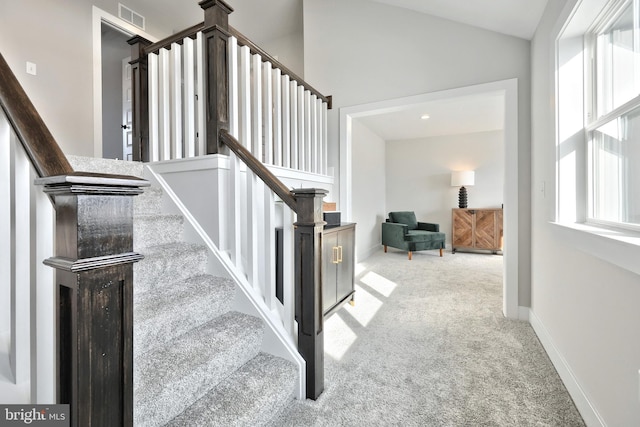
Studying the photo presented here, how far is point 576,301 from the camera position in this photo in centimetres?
149

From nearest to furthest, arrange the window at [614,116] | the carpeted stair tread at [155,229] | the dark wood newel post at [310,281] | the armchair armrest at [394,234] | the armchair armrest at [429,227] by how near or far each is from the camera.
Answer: the window at [614,116]
the dark wood newel post at [310,281]
the carpeted stair tread at [155,229]
the armchair armrest at [394,234]
the armchair armrest at [429,227]

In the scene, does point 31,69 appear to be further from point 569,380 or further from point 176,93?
point 569,380

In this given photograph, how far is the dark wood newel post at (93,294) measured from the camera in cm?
62

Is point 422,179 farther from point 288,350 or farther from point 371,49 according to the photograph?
point 288,350

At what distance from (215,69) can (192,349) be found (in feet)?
5.37

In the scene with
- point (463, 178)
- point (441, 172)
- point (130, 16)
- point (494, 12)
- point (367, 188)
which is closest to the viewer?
point (494, 12)

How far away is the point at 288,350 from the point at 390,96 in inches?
109

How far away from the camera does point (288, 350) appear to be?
4.91 feet

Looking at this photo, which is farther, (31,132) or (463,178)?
(463,178)

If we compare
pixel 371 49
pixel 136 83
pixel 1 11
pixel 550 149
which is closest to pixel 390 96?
pixel 371 49

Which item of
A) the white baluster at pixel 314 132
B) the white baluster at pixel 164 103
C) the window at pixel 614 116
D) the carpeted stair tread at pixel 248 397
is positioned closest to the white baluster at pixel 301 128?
the white baluster at pixel 314 132

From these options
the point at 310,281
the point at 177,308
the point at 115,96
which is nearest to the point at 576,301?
the point at 310,281

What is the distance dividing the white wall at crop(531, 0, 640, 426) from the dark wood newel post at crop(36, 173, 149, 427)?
1595 mm

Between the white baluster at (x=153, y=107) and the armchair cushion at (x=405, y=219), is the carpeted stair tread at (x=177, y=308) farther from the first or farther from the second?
the armchair cushion at (x=405, y=219)
